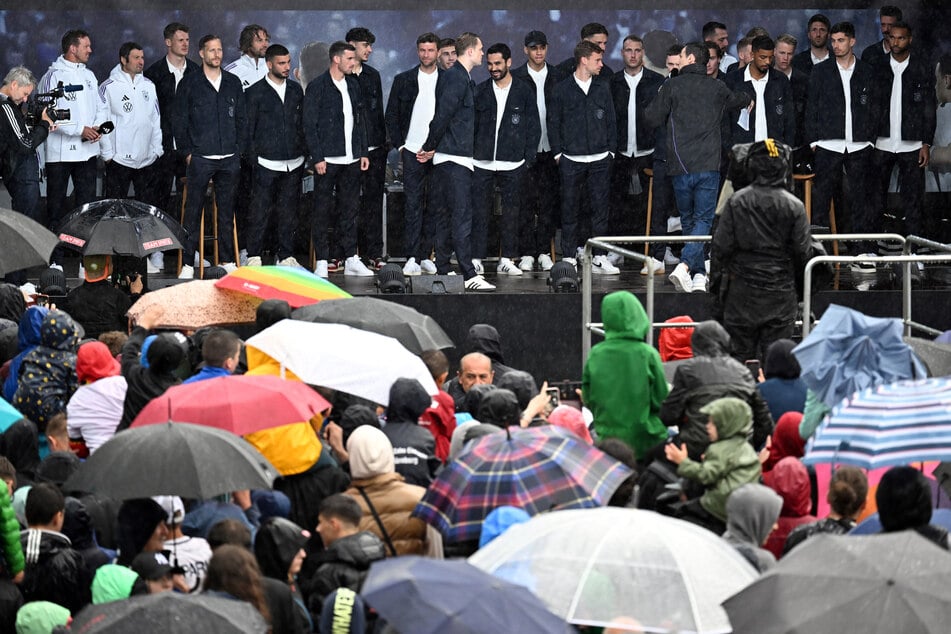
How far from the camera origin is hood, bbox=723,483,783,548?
6.97 meters

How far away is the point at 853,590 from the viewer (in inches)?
195

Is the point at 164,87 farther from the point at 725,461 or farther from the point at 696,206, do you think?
the point at 725,461

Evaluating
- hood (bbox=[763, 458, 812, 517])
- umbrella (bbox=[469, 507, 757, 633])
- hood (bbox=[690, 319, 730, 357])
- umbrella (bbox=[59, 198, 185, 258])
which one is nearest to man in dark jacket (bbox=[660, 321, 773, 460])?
hood (bbox=[690, 319, 730, 357])

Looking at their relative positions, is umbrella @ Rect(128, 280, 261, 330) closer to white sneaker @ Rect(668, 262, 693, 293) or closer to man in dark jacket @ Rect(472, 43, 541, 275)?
man in dark jacket @ Rect(472, 43, 541, 275)

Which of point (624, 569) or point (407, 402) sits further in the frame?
point (407, 402)

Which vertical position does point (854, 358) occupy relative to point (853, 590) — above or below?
above

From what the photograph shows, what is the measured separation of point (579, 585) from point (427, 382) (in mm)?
3582

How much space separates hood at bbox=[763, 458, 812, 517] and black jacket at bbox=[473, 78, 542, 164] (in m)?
8.09

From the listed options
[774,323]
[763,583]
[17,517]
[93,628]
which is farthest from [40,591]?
[774,323]

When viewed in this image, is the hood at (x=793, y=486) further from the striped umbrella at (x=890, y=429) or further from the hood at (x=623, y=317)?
the hood at (x=623, y=317)

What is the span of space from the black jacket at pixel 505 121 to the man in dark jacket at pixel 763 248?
495 cm

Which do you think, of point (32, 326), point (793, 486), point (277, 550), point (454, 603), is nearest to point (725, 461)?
point (793, 486)

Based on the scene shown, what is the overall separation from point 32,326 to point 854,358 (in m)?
4.23

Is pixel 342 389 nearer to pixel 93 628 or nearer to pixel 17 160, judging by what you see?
pixel 93 628
